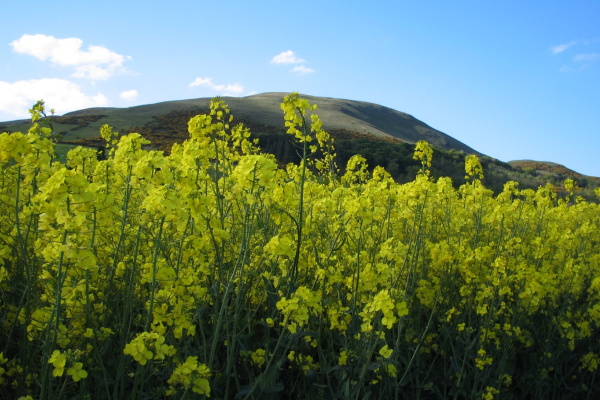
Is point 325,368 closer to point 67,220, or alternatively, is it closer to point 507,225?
point 67,220

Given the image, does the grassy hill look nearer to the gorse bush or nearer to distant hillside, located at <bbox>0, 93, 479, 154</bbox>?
distant hillside, located at <bbox>0, 93, 479, 154</bbox>

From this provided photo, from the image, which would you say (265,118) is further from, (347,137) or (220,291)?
(220,291)

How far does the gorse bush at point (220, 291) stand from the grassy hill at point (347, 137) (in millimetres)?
876

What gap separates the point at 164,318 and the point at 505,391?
10.2 ft

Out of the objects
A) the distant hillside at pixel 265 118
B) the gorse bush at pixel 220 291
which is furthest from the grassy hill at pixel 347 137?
the gorse bush at pixel 220 291

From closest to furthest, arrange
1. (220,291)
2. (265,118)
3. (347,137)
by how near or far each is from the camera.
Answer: (220,291)
(347,137)
(265,118)

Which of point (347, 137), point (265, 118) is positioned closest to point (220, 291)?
point (347, 137)

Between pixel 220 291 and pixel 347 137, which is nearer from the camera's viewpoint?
pixel 220 291

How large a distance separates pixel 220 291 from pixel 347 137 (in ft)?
113

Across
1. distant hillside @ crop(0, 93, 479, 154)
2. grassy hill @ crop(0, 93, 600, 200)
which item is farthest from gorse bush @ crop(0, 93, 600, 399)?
distant hillside @ crop(0, 93, 479, 154)

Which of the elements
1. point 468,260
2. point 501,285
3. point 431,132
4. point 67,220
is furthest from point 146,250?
point 431,132

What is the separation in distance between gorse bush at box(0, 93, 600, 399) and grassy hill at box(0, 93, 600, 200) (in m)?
0.88

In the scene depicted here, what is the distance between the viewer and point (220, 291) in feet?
8.80

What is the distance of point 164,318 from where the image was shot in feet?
6.62
